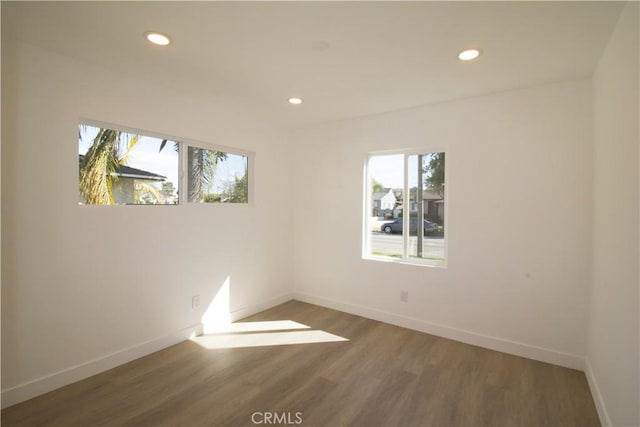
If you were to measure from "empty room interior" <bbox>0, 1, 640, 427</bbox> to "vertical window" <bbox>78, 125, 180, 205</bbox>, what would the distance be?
0.02 meters

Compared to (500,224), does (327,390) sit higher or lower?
lower

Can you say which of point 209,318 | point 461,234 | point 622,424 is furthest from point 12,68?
point 622,424

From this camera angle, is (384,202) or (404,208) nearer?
(404,208)

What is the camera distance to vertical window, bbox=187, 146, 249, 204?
3262 millimetres

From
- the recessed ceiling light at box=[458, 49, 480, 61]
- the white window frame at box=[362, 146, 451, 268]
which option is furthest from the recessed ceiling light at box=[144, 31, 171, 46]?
the white window frame at box=[362, 146, 451, 268]

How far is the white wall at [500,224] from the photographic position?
262 centimetres

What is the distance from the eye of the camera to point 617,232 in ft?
5.94

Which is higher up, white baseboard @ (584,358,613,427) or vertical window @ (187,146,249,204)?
vertical window @ (187,146,249,204)

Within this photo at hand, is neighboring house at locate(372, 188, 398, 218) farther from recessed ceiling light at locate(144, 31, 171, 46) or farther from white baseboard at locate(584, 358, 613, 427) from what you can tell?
recessed ceiling light at locate(144, 31, 171, 46)

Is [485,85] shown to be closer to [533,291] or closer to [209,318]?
[533,291]

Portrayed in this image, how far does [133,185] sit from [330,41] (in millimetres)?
2108

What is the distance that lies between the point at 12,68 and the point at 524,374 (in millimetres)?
4446

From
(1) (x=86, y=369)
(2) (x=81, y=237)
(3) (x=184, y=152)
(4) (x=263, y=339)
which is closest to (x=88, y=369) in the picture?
(1) (x=86, y=369)

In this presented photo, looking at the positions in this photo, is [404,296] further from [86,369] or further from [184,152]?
[86,369]
